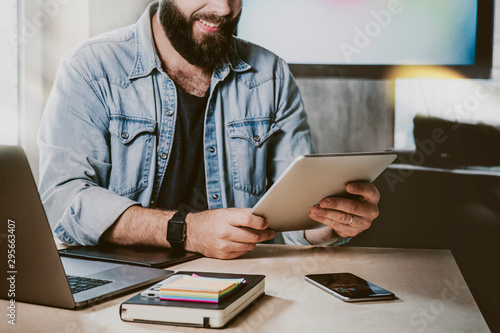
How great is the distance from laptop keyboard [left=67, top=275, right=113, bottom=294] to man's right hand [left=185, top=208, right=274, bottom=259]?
0.94 feet

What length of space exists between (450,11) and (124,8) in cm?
150

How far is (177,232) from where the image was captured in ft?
3.86

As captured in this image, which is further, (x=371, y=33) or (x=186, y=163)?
(x=371, y=33)

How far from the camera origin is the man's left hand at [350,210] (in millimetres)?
1144

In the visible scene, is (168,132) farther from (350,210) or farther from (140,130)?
(350,210)

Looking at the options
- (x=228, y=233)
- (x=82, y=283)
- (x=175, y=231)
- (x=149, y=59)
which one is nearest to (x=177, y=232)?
(x=175, y=231)

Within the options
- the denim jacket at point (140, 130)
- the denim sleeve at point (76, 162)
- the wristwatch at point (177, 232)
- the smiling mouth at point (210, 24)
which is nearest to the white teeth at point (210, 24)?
the smiling mouth at point (210, 24)

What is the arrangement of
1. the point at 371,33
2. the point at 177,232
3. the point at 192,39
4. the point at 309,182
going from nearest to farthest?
Result: 1. the point at 309,182
2. the point at 177,232
3. the point at 192,39
4. the point at 371,33

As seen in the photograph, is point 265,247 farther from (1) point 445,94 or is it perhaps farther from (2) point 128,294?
(1) point 445,94

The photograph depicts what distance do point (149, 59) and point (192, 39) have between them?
0.52ft

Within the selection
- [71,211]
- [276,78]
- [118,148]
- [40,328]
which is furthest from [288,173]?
[276,78]

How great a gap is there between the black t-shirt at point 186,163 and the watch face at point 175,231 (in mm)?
405

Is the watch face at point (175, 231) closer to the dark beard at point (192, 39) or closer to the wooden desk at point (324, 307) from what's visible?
the wooden desk at point (324, 307)

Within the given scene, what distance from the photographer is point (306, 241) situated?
1.43m
